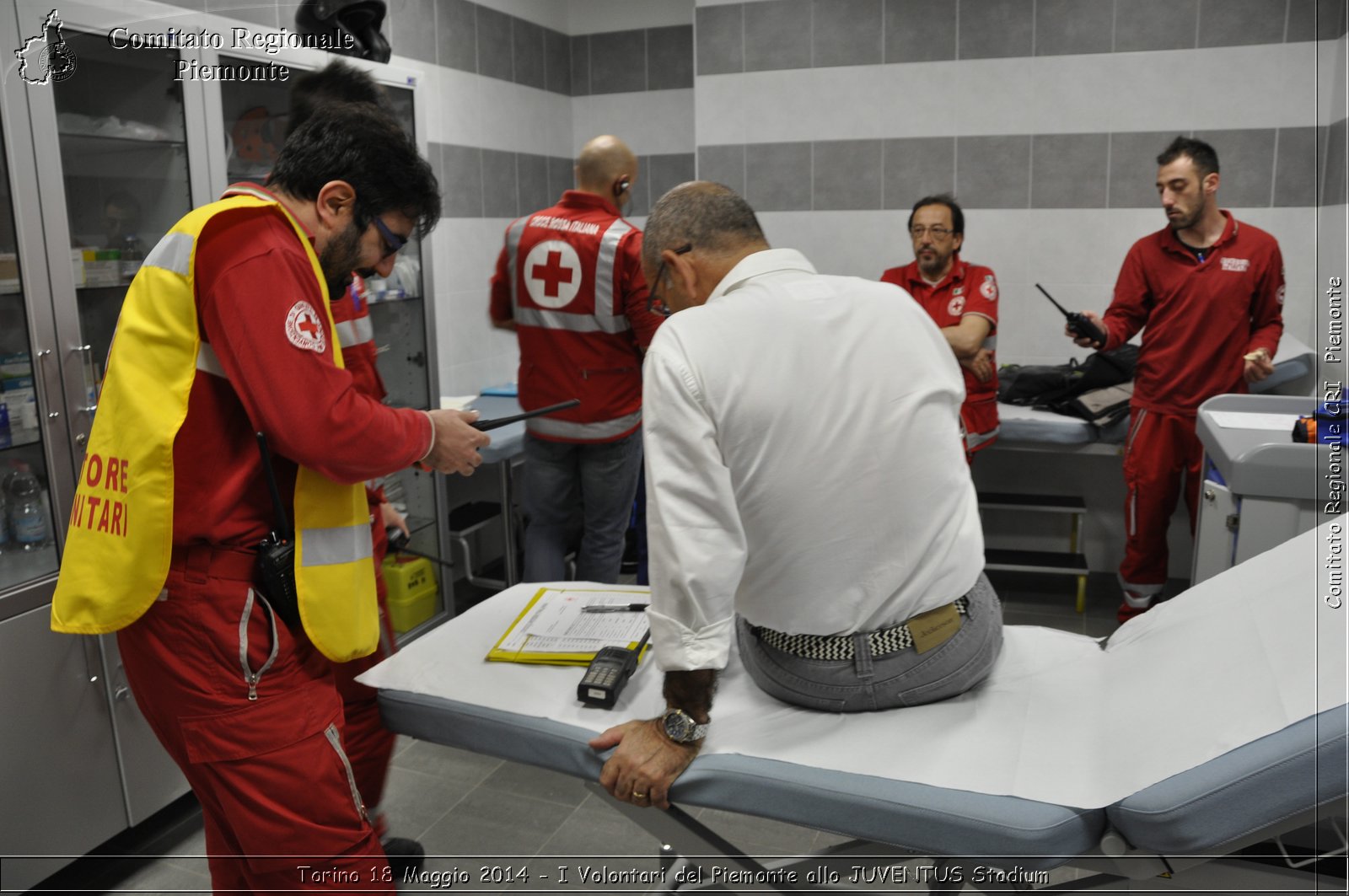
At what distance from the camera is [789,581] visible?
1.62 metres

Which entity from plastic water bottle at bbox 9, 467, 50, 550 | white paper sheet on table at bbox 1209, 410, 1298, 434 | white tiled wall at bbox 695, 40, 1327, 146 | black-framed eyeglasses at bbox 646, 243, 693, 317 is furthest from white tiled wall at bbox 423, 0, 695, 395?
white paper sheet on table at bbox 1209, 410, 1298, 434

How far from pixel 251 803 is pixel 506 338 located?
3675mm

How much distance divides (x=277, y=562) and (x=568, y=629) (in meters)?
0.61

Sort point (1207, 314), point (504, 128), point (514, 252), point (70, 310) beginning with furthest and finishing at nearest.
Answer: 1. point (504, 128)
2. point (1207, 314)
3. point (514, 252)
4. point (70, 310)

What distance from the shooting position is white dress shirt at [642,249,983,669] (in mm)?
1500

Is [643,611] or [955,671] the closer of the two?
[955,671]

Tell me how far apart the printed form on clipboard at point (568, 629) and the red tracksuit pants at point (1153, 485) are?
2.51m

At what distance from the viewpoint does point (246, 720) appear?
1.71 m

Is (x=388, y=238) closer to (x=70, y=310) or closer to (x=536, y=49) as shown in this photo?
(x=70, y=310)

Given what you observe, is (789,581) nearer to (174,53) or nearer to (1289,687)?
(1289,687)

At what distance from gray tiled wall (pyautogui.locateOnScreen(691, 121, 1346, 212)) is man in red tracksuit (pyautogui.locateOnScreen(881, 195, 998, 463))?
714 millimetres

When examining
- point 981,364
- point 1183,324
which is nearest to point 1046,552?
point 981,364

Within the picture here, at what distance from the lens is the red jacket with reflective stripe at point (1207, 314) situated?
359 cm

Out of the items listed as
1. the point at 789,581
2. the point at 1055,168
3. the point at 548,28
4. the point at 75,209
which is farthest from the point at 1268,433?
the point at 548,28
